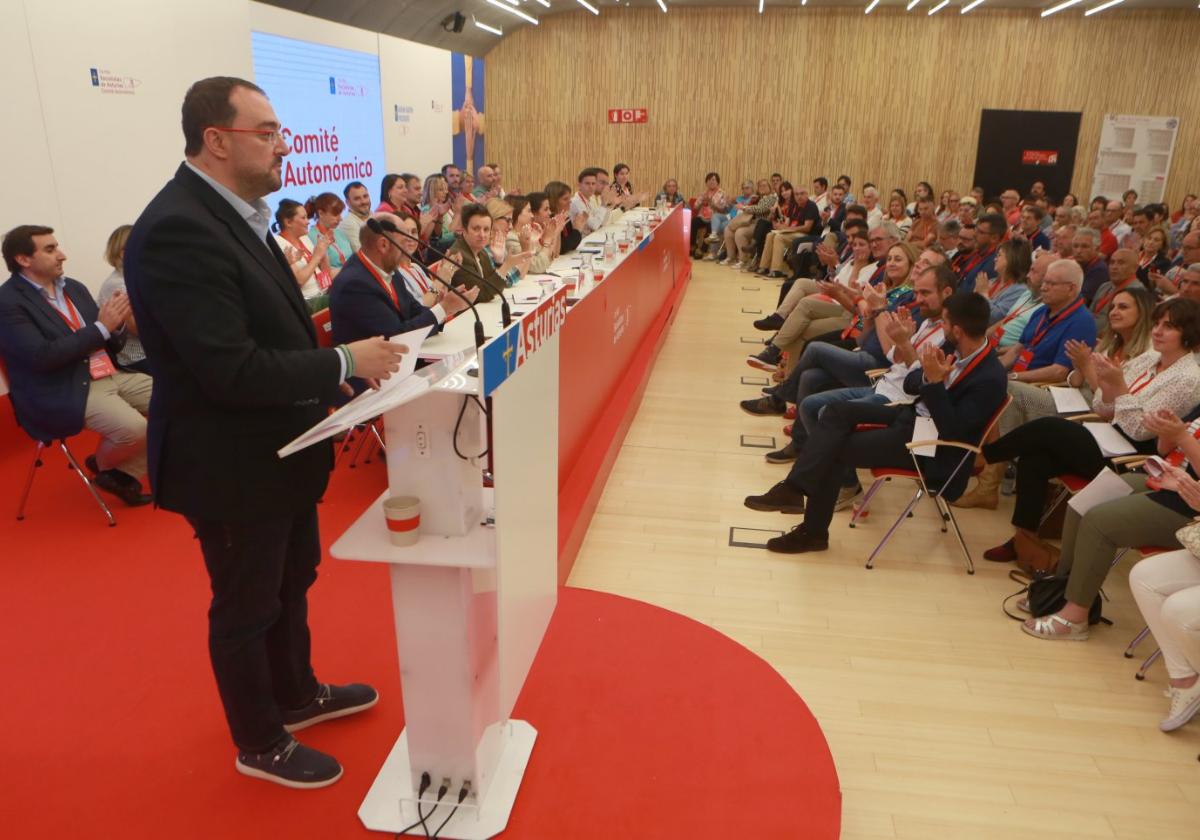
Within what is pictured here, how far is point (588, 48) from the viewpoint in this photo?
15.5 meters

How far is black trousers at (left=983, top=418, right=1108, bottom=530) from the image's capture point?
3863 millimetres

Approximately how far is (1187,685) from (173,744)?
10.9ft

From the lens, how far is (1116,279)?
6051 millimetres

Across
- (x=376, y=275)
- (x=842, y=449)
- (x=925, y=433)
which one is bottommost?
(x=842, y=449)

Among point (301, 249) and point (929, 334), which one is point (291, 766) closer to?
point (929, 334)

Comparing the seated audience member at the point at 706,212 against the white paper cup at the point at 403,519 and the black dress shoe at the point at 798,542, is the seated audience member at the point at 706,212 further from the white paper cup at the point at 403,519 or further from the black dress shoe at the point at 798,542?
the white paper cup at the point at 403,519

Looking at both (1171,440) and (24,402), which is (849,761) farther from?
(24,402)

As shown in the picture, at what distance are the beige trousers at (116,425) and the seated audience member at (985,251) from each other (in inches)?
233

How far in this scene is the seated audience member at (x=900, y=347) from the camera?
4.41 metres

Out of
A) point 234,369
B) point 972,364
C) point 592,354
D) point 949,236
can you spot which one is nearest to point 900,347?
point 972,364

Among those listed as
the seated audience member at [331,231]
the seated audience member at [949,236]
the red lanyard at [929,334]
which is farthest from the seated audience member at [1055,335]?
the seated audience member at [331,231]

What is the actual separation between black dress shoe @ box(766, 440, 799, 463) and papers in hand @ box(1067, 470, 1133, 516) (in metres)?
1.90

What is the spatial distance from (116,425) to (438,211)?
6.58m

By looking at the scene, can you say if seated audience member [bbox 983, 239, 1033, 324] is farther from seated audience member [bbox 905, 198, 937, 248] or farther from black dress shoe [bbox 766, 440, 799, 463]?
seated audience member [bbox 905, 198, 937, 248]
